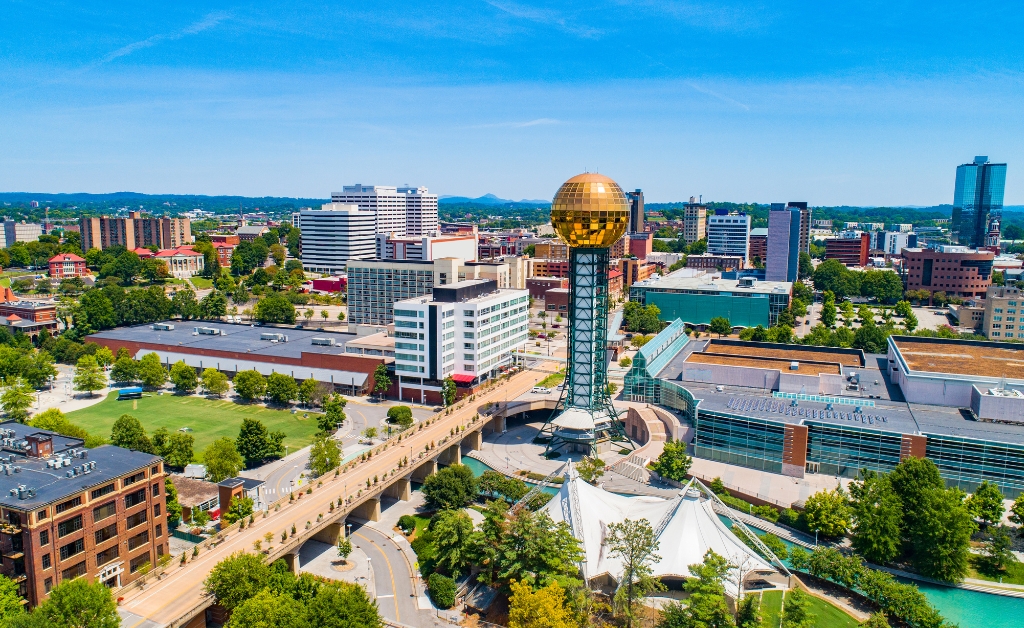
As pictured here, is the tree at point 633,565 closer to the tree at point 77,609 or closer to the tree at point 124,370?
the tree at point 77,609

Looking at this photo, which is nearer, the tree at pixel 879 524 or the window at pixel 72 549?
the window at pixel 72 549

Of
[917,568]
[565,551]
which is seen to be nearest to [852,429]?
[917,568]

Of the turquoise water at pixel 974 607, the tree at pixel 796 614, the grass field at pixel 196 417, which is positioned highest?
the tree at pixel 796 614

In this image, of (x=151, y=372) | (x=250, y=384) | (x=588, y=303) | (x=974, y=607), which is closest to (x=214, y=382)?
(x=250, y=384)

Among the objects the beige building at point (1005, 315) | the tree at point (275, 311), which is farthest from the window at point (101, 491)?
the beige building at point (1005, 315)

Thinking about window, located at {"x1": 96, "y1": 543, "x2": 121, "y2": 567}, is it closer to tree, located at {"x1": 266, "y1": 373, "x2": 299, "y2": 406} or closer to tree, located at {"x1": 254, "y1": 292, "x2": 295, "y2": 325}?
tree, located at {"x1": 266, "y1": 373, "x2": 299, "y2": 406}

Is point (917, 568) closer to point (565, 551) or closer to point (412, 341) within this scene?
point (565, 551)

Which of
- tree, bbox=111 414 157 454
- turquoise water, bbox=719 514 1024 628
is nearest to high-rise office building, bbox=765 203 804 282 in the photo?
turquoise water, bbox=719 514 1024 628
